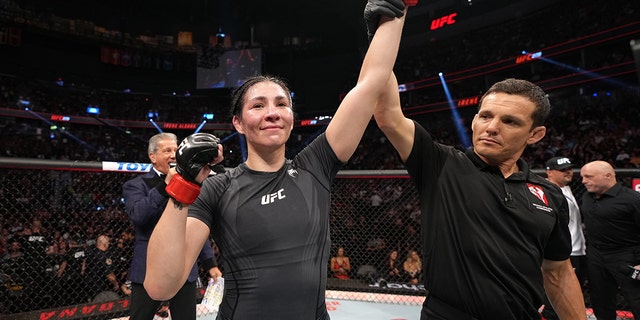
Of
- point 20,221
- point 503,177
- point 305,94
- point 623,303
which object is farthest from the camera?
point 305,94

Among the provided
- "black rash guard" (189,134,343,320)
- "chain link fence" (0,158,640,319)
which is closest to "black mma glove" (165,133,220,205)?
"black rash guard" (189,134,343,320)

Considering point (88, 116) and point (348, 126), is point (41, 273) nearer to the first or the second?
point (348, 126)

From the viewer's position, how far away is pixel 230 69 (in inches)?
881

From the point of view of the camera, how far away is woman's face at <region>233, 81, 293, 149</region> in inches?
55.1

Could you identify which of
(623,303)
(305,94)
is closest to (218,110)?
(305,94)

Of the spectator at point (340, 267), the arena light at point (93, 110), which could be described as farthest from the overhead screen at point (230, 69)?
the spectator at point (340, 267)

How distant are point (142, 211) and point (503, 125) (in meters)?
2.13

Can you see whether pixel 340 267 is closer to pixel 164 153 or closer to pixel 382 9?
pixel 164 153

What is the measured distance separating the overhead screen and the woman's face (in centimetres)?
2107

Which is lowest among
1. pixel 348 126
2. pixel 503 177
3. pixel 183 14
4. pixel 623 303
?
pixel 623 303

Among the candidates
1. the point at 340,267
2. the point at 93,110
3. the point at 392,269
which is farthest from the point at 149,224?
the point at 93,110

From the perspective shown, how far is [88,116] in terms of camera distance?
20.8 meters

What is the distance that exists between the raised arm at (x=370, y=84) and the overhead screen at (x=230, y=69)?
2107 cm

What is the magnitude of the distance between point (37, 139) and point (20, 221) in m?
11.9
